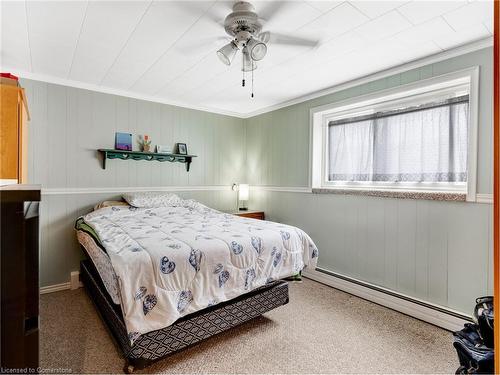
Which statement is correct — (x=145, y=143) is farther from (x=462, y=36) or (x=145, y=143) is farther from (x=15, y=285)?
(x=462, y=36)

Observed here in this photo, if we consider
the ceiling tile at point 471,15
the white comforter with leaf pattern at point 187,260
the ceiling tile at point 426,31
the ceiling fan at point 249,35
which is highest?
the ceiling tile at point 426,31

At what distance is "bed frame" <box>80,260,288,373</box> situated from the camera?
1.58 m

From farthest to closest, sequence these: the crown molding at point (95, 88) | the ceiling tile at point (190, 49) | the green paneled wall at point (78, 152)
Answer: the green paneled wall at point (78, 152) → the crown molding at point (95, 88) → the ceiling tile at point (190, 49)

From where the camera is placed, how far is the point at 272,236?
2178 mm

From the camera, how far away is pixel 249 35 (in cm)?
183

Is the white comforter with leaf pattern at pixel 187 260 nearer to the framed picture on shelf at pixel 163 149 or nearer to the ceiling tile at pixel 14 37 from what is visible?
the framed picture on shelf at pixel 163 149

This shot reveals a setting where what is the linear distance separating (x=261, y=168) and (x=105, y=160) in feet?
7.12

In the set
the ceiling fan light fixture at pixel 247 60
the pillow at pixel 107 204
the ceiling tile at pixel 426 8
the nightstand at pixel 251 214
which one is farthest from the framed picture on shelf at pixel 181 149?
the ceiling tile at pixel 426 8

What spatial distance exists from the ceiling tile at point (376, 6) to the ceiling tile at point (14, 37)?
214 cm

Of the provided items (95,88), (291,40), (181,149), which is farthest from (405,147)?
(95,88)

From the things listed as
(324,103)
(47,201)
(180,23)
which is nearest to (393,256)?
(324,103)

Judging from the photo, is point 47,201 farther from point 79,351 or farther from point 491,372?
point 491,372

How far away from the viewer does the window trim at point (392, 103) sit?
81.4 inches

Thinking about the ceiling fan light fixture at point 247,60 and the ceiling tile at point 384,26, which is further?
the ceiling fan light fixture at point 247,60
